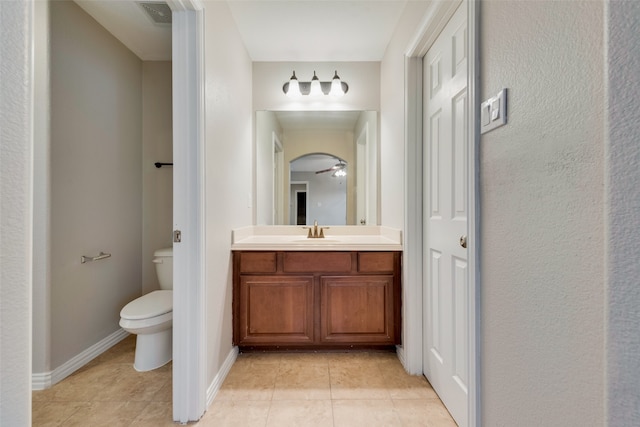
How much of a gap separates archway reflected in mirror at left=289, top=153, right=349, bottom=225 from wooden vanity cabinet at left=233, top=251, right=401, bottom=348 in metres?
0.65

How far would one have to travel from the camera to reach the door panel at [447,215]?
4.26 feet

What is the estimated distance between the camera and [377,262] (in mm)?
2000

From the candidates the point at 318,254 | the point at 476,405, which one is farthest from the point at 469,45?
the point at 318,254

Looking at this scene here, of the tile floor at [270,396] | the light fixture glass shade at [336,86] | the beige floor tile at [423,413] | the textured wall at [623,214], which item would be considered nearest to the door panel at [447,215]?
the beige floor tile at [423,413]

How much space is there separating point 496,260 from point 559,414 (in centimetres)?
40

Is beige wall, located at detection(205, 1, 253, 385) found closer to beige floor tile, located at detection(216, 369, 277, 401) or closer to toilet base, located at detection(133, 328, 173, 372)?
beige floor tile, located at detection(216, 369, 277, 401)

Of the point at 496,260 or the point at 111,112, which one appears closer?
the point at 496,260

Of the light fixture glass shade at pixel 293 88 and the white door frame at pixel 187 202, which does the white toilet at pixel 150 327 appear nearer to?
the white door frame at pixel 187 202

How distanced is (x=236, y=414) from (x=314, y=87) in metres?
2.36

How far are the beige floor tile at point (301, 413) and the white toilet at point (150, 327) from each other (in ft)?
2.86

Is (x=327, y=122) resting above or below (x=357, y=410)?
above

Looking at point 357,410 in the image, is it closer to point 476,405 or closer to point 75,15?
point 476,405

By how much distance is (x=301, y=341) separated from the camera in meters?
2.01

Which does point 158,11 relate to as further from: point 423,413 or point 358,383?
point 423,413
